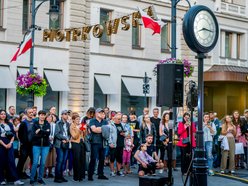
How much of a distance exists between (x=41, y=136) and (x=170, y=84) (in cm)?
395

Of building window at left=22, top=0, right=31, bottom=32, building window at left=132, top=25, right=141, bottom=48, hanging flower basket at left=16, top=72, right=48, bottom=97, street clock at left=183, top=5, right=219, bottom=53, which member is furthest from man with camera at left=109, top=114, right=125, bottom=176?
building window at left=132, top=25, right=141, bottom=48

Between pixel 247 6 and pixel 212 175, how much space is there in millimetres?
25349

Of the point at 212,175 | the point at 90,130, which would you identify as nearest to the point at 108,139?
the point at 90,130

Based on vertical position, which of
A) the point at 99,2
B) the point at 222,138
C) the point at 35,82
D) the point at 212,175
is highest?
the point at 99,2

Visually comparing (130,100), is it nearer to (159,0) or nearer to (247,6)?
(159,0)

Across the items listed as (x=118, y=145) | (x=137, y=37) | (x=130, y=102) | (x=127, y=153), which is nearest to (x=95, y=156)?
(x=118, y=145)

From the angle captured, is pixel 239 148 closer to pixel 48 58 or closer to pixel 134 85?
pixel 48 58

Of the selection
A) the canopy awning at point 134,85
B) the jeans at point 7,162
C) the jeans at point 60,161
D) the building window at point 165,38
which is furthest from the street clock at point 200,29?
the building window at point 165,38

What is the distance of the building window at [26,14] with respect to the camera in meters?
27.8

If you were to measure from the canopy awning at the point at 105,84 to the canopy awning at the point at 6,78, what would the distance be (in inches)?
222

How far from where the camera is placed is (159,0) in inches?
1334

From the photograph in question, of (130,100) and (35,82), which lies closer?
(35,82)

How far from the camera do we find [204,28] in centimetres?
1171

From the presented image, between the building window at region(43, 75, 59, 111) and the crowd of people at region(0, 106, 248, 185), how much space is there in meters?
9.50
